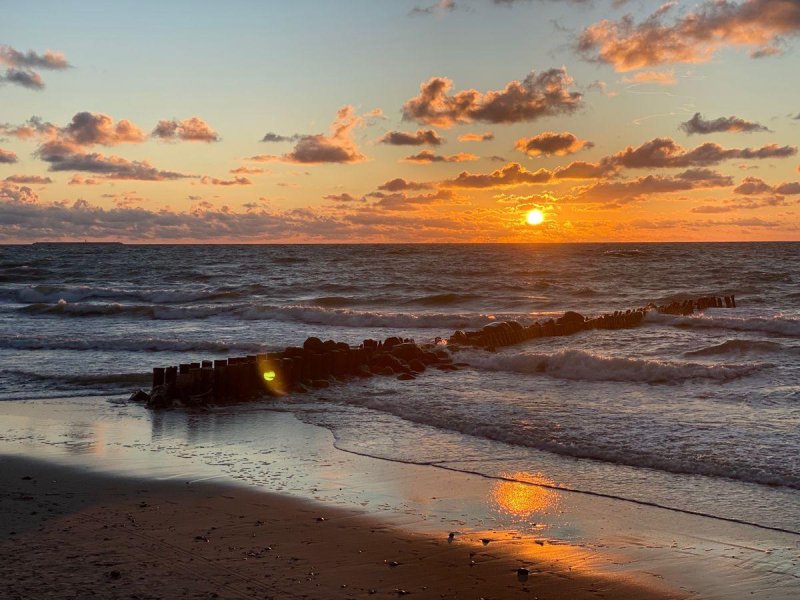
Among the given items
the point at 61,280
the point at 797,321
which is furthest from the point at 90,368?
the point at 61,280

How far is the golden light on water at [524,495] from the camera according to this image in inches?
346

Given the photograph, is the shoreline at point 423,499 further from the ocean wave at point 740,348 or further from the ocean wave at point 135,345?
the ocean wave at point 740,348

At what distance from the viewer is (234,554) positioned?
7.20 metres

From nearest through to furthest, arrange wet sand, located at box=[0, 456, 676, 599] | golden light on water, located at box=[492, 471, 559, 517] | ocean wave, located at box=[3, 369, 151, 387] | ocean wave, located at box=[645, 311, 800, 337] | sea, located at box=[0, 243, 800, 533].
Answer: wet sand, located at box=[0, 456, 676, 599]
golden light on water, located at box=[492, 471, 559, 517]
sea, located at box=[0, 243, 800, 533]
ocean wave, located at box=[3, 369, 151, 387]
ocean wave, located at box=[645, 311, 800, 337]

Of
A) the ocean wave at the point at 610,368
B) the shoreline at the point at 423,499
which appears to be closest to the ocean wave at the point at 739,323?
the ocean wave at the point at 610,368

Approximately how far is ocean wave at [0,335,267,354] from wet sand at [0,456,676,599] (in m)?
15.6

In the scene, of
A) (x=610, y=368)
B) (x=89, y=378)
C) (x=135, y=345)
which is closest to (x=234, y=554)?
(x=89, y=378)

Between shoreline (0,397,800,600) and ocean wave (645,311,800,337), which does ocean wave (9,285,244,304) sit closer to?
ocean wave (645,311,800,337)

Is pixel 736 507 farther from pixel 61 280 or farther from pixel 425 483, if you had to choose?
pixel 61 280

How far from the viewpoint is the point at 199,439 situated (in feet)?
40.9

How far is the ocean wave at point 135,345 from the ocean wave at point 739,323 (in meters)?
15.4

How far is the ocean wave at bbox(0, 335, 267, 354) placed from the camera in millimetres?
24656

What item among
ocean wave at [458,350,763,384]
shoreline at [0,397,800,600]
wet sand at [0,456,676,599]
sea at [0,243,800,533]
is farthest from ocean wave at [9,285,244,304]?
wet sand at [0,456,676,599]

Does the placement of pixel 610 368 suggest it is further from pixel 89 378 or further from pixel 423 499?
pixel 89 378
